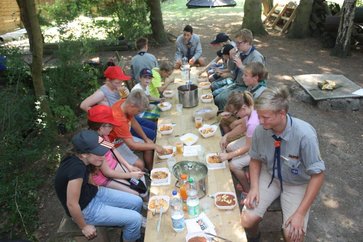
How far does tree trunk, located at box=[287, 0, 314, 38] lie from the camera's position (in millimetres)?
11445

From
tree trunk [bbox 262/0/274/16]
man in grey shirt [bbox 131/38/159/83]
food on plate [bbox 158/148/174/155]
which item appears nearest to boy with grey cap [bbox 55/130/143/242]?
food on plate [bbox 158/148/174/155]

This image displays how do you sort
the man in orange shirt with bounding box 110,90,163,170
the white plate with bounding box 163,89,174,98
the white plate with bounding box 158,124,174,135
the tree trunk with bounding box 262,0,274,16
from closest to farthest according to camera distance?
1. the man in orange shirt with bounding box 110,90,163,170
2. the white plate with bounding box 158,124,174,135
3. the white plate with bounding box 163,89,174,98
4. the tree trunk with bounding box 262,0,274,16

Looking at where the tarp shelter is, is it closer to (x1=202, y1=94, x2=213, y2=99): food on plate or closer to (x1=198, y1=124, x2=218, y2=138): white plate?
(x1=202, y1=94, x2=213, y2=99): food on plate

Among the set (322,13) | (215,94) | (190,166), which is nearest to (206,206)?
(190,166)

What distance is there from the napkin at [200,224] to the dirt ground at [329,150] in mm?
1411

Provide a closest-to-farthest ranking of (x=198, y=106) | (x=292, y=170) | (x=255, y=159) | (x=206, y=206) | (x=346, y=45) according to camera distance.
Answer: (x=206, y=206)
(x=292, y=170)
(x=255, y=159)
(x=198, y=106)
(x=346, y=45)

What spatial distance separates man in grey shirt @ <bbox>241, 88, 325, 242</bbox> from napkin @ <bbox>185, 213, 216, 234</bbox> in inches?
27.5

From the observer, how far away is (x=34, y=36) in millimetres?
5441

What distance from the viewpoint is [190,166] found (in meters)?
3.12

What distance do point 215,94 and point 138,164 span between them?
8.10 ft

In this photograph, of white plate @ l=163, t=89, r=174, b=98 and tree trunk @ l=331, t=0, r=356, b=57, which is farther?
tree trunk @ l=331, t=0, r=356, b=57

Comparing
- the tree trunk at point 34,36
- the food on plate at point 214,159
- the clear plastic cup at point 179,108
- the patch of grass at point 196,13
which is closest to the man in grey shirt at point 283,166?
the food on plate at point 214,159

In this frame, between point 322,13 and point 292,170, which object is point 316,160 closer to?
point 292,170

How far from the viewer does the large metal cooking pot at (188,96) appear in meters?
4.63
